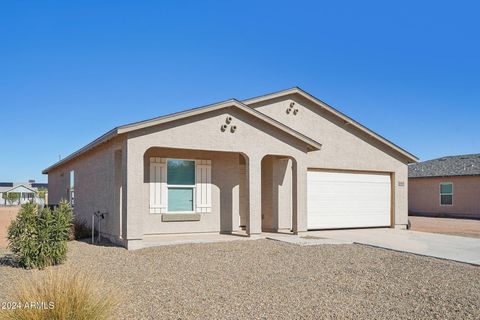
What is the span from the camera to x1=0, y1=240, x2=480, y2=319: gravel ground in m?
6.04

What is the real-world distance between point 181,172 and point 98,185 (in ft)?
10.9

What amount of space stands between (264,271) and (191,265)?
1.71m

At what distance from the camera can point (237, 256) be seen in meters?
10.6

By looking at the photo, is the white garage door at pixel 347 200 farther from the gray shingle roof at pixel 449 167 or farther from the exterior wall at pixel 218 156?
the gray shingle roof at pixel 449 167

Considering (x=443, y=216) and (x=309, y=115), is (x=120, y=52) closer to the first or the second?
(x=309, y=115)

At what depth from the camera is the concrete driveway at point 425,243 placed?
36.3 ft

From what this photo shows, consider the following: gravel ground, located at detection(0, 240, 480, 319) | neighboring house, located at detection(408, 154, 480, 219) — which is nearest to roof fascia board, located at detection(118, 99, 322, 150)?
gravel ground, located at detection(0, 240, 480, 319)

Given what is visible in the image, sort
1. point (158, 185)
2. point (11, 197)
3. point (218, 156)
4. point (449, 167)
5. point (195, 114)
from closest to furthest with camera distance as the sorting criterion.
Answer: point (195, 114)
point (158, 185)
point (218, 156)
point (449, 167)
point (11, 197)

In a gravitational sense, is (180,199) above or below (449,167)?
below

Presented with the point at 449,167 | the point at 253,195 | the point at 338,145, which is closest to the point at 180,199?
the point at 253,195

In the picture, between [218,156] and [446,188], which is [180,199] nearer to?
[218,156]

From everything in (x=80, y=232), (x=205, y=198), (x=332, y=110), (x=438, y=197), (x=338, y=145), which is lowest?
(x=80, y=232)

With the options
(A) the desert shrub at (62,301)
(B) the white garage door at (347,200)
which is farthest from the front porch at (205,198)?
(A) the desert shrub at (62,301)

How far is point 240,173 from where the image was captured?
16219 mm
